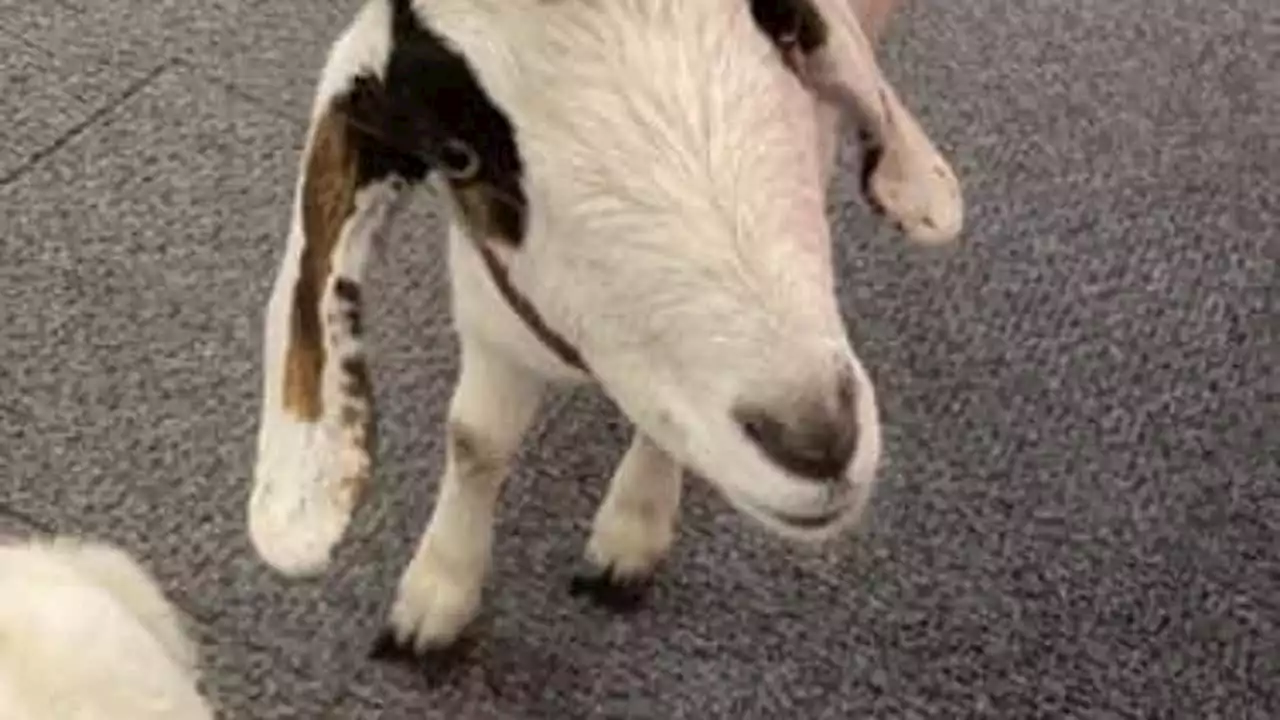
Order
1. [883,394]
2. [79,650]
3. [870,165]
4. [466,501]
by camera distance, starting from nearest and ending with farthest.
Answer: [79,650], [870,165], [466,501], [883,394]

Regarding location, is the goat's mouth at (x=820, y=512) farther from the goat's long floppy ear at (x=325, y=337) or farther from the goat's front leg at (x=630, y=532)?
the goat's front leg at (x=630, y=532)

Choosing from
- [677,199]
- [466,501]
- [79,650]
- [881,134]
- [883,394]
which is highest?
→ [677,199]

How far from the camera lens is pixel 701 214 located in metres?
0.96

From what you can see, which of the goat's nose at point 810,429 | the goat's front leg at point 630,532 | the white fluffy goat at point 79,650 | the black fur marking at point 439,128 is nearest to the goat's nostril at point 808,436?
the goat's nose at point 810,429

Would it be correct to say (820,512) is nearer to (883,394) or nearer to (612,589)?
(612,589)

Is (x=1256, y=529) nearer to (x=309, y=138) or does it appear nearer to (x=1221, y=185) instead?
(x=1221, y=185)

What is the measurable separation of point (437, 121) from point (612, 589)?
21.2 inches

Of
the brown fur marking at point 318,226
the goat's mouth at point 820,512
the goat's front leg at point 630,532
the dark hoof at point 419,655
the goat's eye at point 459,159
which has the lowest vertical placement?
the dark hoof at point 419,655

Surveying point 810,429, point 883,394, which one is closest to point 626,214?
point 810,429

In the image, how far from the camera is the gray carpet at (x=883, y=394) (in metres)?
1.46

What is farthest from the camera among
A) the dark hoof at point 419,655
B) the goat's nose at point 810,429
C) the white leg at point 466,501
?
the dark hoof at point 419,655

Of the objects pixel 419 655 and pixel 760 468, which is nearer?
pixel 760 468

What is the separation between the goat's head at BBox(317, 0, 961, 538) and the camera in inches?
37.8

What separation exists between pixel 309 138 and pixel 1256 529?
753mm
